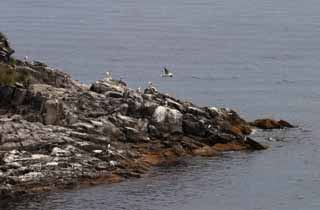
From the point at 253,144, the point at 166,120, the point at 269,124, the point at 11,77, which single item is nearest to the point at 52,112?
the point at 11,77

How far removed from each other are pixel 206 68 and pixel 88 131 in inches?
1922

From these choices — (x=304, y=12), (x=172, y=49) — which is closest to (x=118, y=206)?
(x=172, y=49)

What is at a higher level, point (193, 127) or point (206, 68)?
point (206, 68)

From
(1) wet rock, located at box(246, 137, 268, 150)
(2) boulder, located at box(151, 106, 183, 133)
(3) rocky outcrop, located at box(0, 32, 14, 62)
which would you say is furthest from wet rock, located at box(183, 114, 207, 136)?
(3) rocky outcrop, located at box(0, 32, 14, 62)

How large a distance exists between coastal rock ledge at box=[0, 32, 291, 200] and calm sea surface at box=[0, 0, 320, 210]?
1464 millimetres

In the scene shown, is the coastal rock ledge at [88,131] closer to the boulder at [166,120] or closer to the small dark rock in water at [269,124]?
the boulder at [166,120]

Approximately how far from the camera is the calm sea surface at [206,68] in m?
57.9

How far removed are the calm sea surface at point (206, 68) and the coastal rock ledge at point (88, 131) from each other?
1.46m

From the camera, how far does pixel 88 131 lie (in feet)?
206

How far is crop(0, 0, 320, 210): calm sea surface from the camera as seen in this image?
57.9 metres

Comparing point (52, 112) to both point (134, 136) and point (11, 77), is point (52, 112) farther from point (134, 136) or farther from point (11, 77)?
point (134, 136)

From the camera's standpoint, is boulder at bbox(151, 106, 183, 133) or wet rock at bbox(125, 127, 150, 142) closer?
wet rock at bbox(125, 127, 150, 142)

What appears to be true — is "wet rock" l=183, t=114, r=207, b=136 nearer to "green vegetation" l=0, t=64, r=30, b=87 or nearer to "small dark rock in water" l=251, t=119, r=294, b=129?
"small dark rock in water" l=251, t=119, r=294, b=129

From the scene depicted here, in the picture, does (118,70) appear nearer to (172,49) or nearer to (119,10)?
(172,49)
